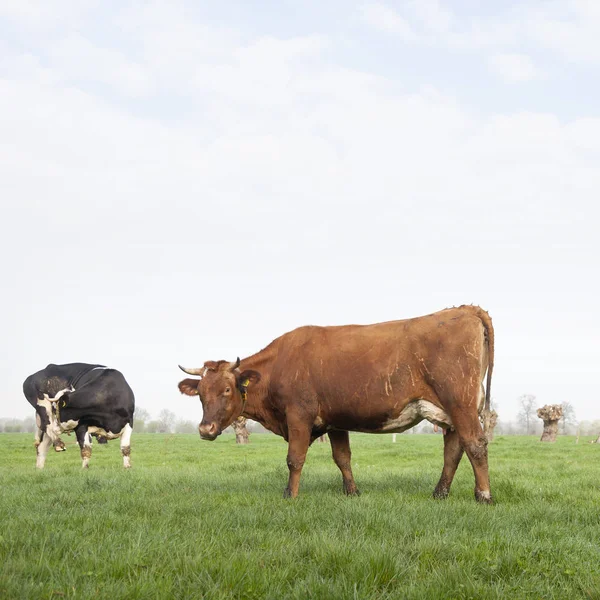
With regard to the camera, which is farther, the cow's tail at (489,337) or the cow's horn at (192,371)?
the cow's horn at (192,371)

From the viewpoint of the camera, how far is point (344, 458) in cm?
990

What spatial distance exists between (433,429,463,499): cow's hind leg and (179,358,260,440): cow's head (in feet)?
10.7

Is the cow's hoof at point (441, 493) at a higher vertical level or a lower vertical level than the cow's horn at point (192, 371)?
lower

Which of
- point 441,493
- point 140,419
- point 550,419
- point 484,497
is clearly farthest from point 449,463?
point 140,419

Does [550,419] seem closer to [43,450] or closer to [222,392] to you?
[43,450]

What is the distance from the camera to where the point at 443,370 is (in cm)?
884

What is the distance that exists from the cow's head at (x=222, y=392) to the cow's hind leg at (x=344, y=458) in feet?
5.42

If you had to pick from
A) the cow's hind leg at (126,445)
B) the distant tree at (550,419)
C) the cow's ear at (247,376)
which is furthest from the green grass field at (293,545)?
the distant tree at (550,419)

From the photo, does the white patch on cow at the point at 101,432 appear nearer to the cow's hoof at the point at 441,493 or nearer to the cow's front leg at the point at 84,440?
the cow's front leg at the point at 84,440

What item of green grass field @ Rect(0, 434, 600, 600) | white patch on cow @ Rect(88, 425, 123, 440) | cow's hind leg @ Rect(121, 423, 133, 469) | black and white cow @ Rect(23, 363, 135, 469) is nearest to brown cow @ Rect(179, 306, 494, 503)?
green grass field @ Rect(0, 434, 600, 600)

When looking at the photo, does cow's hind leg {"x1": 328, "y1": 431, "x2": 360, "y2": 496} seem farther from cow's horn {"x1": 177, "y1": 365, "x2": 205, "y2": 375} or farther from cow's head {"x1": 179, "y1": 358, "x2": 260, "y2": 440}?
cow's horn {"x1": 177, "y1": 365, "x2": 205, "y2": 375}

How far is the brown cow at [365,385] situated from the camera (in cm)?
884

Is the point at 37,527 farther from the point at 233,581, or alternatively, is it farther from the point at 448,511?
the point at 448,511

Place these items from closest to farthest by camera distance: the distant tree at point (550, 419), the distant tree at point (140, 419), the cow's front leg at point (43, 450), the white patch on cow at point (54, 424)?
the white patch on cow at point (54, 424) < the cow's front leg at point (43, 450) < the distant tree at point (550, 419) < the distant tree at point (140, 419)
